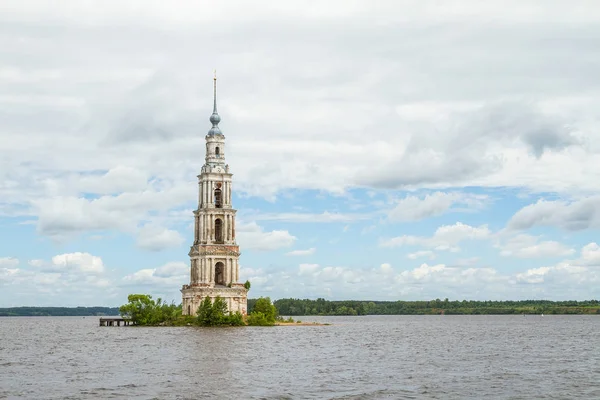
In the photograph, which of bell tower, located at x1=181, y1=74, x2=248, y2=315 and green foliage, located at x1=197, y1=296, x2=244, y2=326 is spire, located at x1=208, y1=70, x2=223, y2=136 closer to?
bell tower, located at x1=181, y1=74, x2=248, y2=315

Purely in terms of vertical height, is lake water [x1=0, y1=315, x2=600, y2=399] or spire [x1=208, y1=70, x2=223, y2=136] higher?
spire [x1=208, y1=70, x2=223, y2=136]

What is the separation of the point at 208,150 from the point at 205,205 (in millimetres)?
10713

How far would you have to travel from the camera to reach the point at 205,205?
A: 152250 millimetres

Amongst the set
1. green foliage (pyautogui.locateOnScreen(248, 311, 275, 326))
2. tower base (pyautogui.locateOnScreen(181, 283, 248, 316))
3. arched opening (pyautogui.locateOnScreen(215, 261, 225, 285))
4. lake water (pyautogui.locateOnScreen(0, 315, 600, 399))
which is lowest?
lake water (pyautogui.locateOnScreen(0, 315, 600, 399))

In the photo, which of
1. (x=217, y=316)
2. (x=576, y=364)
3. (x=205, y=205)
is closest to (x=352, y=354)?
(x=576, y=364)

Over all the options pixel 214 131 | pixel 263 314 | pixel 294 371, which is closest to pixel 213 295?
pixel 263 314

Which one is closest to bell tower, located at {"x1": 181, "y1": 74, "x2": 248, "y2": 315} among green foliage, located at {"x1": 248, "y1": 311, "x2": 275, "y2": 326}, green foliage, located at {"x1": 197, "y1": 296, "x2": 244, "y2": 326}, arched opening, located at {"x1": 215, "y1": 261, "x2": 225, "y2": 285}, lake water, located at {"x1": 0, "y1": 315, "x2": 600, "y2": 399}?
arched opening, located at {"x1": 215, "y1": 261, "x2": 225, "y2": 285}

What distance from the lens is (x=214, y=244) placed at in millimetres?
151375

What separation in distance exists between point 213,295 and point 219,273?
7.22m

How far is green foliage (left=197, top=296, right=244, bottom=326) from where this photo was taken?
461ft

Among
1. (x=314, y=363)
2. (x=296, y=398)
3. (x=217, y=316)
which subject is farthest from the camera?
(x=217, y=316)

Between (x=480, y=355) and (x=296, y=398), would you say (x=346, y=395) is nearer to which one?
(x=296, y=398)

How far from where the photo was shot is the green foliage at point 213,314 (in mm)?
140625

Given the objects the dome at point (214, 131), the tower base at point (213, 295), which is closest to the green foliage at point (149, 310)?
the tower base at point (213, 295)
